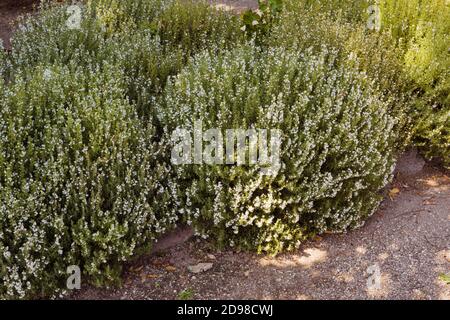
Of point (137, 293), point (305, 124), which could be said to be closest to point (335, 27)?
point (305, 124)

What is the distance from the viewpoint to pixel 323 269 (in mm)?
3688

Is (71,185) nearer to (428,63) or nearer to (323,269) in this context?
(323,269)

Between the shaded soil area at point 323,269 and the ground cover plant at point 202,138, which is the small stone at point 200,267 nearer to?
the shaded soil area at point 323,269

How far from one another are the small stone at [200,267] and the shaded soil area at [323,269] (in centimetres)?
3

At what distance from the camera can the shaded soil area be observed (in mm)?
3506

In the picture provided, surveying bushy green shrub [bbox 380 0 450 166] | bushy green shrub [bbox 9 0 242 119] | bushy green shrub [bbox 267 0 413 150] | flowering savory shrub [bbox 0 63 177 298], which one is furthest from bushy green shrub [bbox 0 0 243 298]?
bushy green shrub [bbox 380 0 450 166]

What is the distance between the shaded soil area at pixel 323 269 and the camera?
3506 millimetres

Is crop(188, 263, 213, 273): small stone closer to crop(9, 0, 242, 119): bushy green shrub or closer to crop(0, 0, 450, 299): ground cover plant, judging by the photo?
crop(0, 0, 450, 299): ground cover plant

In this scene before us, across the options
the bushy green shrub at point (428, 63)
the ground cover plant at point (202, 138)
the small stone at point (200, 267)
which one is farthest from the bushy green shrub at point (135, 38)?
the bushy green shrub at point (428, 63)

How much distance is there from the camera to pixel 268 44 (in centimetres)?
497

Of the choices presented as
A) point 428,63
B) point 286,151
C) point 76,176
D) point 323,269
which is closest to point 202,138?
point 286,151

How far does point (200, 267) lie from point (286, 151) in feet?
3.11

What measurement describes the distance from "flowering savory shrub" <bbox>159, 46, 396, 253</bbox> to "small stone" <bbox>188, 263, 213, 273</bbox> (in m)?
0.18

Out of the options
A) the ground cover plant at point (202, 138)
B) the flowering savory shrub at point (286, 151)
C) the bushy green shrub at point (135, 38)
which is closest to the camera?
the ground cover plant at point (202, 138)
